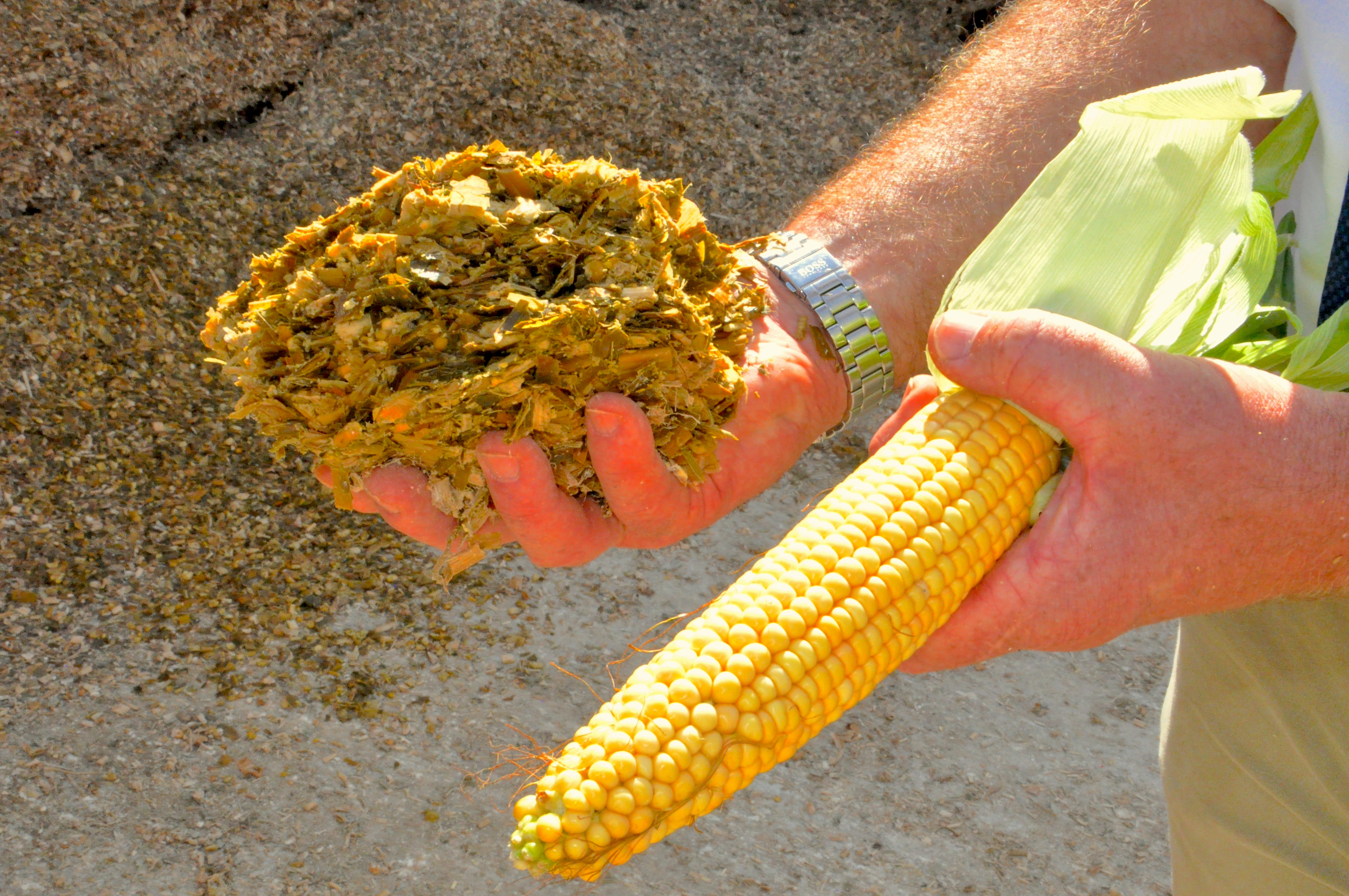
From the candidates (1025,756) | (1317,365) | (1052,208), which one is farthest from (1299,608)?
(1025,756)

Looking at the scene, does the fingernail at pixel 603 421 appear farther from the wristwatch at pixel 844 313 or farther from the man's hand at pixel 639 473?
the wristwatch at pixel 844 313

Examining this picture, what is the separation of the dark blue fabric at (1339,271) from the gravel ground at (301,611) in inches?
82.2

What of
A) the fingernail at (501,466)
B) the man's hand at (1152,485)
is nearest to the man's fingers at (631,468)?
the fingernail at (501,466)

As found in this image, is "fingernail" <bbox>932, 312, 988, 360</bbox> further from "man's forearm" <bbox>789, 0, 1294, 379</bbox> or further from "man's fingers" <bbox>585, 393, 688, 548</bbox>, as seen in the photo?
"man's forearm" <bbox>789, 0, 1294, 379</bbox>

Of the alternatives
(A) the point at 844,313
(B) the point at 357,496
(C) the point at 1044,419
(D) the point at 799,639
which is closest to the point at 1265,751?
(C) the point at 1044,419

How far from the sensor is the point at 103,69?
3887mm

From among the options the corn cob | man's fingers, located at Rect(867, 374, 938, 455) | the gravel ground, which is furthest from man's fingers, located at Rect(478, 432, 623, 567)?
the gravel ground

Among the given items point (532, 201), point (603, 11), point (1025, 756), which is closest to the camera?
point (532, 201)

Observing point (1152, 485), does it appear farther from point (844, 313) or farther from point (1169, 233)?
point (844, 313)

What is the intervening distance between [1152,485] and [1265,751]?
0.89 metres

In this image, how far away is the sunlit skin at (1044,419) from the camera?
1.62 m

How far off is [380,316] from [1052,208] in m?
1.38

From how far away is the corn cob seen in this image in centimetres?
143

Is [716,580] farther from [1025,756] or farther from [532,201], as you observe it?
[532,201]
